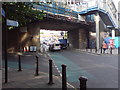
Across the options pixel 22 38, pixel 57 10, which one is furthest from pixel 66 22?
pixel 22 38

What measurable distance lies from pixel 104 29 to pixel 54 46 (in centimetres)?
1411

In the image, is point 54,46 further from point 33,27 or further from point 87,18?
point 87,18

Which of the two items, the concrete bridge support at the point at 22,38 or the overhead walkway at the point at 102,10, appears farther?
the overhead walkway at the point at 102,10

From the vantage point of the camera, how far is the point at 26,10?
848cm

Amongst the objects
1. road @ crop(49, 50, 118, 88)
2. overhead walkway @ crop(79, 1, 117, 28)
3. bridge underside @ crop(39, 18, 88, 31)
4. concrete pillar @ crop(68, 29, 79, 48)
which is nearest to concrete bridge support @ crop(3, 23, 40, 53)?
bridge underside @ crop(39, 18, 88, 31)

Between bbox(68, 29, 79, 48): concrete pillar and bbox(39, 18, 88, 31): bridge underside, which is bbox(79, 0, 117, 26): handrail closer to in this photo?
bbox(39, 18, 88, 31): bridge underside

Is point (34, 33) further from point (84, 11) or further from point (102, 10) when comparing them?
point (102, 10)

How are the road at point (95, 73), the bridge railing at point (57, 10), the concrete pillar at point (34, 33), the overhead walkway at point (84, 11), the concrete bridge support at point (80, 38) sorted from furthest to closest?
the concrete bridge support at point (80, 38), the overhead walkway at point (84, 11), the concrete pillar at point (34, 33), the bridge railing at point (57, 10), the road at point (95, 73)

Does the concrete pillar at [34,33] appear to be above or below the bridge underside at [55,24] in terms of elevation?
below

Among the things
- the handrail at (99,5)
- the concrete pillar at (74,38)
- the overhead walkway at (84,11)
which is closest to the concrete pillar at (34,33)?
the overhead walkway at (84,11)

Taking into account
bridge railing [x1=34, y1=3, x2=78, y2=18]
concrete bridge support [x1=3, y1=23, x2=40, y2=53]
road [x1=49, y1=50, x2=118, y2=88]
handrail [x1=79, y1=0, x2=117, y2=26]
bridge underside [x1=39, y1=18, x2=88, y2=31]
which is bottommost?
road [x1=49, y1=50, x2=118, y2=88]

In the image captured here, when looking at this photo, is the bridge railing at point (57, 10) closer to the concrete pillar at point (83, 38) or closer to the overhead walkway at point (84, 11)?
the overhead walkway at point (84, 11)

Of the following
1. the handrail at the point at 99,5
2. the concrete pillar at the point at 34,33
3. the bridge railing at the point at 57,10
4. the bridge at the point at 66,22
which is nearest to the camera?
the bridge railing at the point at 57,10

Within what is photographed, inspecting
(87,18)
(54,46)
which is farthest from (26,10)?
(87,18)
